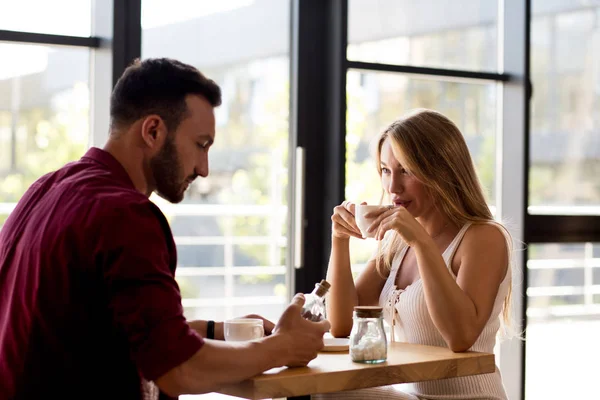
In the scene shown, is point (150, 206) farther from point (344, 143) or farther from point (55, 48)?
point (344, 143)

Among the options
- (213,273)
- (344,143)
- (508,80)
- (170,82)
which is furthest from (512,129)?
(170,82)

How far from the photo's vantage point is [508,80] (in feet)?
12.5

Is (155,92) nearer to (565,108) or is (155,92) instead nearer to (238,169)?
(238,169)

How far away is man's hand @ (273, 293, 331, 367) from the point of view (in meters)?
1.68

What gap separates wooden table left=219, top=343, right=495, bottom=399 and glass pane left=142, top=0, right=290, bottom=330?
1.30m

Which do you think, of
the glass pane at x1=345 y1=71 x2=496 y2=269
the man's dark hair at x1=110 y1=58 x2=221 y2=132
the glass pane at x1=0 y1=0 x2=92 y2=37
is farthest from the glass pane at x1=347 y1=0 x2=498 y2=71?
the man's dark hair at x1=110 y1=58 x2=221 y2=132

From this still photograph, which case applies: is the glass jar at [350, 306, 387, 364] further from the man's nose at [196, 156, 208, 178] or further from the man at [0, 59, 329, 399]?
the man's nose at [196, 156, 208, 178]

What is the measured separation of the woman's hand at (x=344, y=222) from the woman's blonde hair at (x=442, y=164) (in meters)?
0.21

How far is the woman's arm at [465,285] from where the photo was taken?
2.09 metres

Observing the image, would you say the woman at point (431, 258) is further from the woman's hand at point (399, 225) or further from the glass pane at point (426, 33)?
the glass pane at point (426, 33)

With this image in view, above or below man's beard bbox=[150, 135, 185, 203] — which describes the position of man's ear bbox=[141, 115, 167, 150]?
above

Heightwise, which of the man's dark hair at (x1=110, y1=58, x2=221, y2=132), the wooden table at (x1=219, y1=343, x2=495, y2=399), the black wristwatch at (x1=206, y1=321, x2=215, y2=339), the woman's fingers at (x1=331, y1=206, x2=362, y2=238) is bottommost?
the wooden table at (x1=219, y1=343, x2=495, y2=399)

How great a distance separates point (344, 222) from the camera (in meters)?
2.42

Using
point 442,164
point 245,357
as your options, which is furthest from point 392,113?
point 245,357
